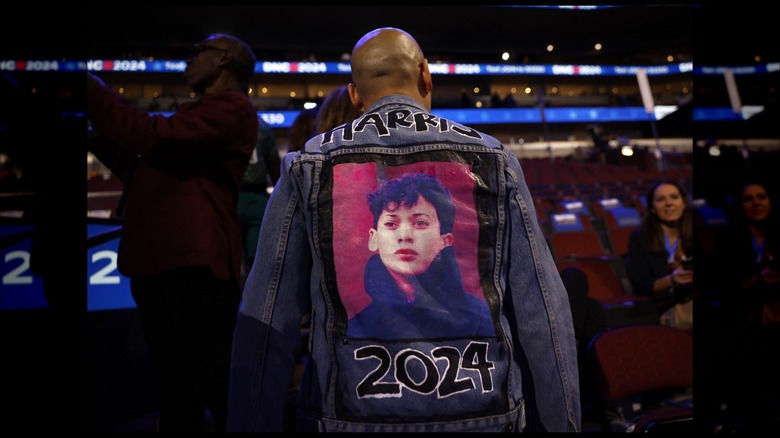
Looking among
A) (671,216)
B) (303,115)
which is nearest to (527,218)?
(303,115)

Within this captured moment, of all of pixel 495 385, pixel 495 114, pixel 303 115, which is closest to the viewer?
pixel 495 385

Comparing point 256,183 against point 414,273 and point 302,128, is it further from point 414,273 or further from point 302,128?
point 414,273

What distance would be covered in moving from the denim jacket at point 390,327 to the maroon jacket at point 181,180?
1.88 ft

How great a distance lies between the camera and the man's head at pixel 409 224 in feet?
4.17

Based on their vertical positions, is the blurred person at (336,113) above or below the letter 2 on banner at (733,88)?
below

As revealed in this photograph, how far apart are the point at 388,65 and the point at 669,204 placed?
3535mm

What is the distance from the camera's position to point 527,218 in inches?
53.1

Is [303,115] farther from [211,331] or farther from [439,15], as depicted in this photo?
[439,15]

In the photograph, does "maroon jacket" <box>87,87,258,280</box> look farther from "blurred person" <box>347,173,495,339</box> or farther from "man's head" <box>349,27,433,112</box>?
"blurred person" <box>347,173,495,339</box>

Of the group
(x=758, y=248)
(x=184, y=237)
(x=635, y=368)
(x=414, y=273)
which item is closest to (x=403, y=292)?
(x=414, y=273)

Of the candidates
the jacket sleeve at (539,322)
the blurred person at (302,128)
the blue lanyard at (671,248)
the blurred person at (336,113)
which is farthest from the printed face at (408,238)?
the blue lanyard at (671,248)

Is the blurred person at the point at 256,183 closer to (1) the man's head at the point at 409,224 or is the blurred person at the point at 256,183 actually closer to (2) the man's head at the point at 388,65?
(2) the man's head at the point at 388,65

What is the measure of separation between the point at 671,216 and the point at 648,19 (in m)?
19.0

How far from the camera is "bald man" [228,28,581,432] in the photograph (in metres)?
1.24
